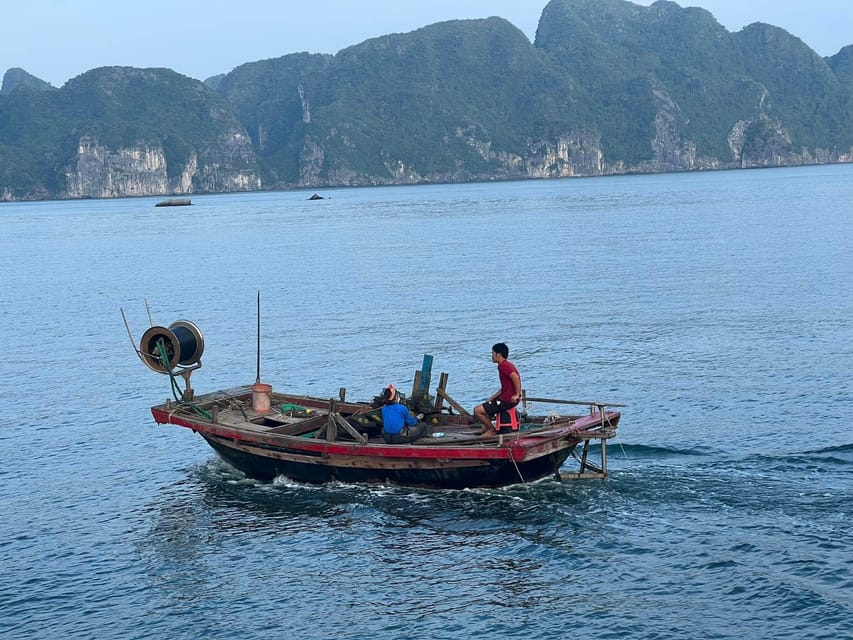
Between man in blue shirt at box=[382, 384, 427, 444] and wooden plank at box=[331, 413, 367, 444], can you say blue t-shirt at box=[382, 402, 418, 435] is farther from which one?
wooden plank at box=[331, 413, 367, 444]

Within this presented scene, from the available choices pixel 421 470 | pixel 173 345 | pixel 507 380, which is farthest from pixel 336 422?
pixel 173 345

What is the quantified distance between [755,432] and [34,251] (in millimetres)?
93926

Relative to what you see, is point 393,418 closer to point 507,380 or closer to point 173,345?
point 507,380

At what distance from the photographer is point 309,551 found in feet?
64.2

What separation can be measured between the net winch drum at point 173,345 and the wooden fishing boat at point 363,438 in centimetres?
2

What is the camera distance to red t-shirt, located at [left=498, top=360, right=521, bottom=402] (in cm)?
2094

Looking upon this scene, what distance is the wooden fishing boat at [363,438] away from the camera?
20969mm

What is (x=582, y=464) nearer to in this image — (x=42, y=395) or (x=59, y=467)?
(x=59, y=467)

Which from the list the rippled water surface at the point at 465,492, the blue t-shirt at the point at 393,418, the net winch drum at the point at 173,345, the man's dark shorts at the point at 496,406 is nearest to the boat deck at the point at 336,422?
the blue t-shirt at the point at 393,418

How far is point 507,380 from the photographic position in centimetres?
2112

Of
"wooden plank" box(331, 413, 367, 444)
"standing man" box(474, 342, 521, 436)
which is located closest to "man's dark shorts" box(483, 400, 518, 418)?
"standing man" box(474, 342, 521, 436)

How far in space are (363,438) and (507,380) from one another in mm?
3327

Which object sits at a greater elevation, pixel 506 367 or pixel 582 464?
pixel 506 367

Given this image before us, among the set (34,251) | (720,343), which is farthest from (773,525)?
→ (34,251)
